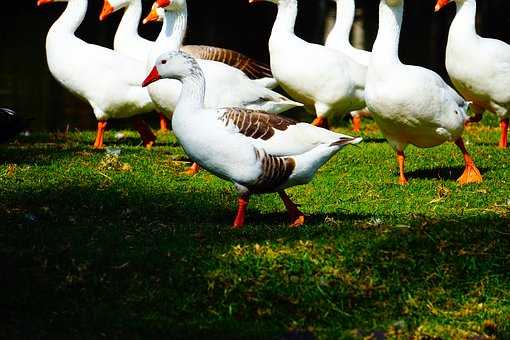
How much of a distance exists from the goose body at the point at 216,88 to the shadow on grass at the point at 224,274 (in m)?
3.29

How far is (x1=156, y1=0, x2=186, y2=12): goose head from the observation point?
452 inches

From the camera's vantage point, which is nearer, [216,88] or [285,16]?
[216,88]

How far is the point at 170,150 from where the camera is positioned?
12.3m

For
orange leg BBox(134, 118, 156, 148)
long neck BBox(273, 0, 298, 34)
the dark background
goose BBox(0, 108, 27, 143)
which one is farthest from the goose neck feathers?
the dark background

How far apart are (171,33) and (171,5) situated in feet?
1.06

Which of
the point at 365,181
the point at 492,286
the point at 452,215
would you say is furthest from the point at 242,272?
the point at 365,181

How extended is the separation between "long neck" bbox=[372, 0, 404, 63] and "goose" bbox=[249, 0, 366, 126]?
6.88 ft

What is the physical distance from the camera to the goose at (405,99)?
9477 millimetres

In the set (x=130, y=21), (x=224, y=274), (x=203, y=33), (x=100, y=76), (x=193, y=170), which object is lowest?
(x=203, y=33)

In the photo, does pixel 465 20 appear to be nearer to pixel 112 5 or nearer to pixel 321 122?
pixel 321 122

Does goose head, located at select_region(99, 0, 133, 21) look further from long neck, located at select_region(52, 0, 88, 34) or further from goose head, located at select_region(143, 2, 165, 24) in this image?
long neck, located at select_region(52, 0, 88, 34)

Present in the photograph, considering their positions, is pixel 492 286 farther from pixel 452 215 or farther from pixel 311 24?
pixel 311 24

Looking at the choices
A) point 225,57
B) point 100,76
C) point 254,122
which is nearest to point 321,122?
point 225,57

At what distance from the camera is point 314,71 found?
39.4 feet
